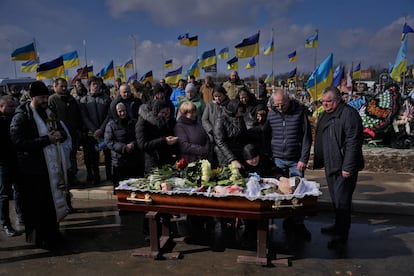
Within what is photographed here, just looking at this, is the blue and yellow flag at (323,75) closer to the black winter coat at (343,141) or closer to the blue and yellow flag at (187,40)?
the black winter coat at (343,141)

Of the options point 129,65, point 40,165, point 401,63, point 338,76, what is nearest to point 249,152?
point 40,165

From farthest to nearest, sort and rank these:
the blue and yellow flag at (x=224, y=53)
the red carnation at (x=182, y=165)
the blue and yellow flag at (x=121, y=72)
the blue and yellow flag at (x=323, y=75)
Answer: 1. the blue and yellow flag at (x=121, y=72)
2. the blue and yellow flag at (x=224, y=53)
3. the blue and yellow flag at (x=323, y=75)
4. the red carnation at (x=182, y=165)

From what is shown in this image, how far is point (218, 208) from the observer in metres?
3.49

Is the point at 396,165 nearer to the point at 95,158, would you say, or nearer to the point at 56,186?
the point at 95,158

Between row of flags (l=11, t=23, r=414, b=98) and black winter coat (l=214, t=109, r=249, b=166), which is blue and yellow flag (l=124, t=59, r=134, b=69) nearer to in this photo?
row of flags (l=11, t=23, r=414, b=98)

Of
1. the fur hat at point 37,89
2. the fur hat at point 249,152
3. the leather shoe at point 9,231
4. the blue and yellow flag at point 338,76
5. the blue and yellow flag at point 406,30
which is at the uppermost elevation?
the blue and yellow flag at point 406,30

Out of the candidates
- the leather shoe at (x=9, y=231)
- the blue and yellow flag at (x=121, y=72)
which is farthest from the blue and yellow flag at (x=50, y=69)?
the blue and yellow flag at (x=121, y=72)

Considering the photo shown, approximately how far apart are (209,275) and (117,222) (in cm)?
207

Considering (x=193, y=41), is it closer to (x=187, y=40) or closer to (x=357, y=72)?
(x=187, y=40)

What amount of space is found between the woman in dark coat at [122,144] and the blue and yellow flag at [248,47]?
747 cm

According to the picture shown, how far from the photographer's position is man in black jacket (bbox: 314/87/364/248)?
12.7 feet

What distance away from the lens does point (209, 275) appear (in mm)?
A: 3432

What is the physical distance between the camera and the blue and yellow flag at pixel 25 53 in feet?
37.9

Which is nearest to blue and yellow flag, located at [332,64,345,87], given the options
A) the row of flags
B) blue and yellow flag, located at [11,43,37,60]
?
the row of flags
